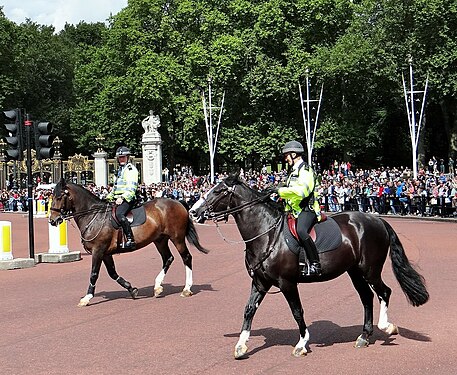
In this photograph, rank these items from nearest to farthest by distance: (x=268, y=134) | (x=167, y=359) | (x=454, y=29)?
1. (x=167, y=359)
2. (x=454, y=29)
3. (x=268, y=134)

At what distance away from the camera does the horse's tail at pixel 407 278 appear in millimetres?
8461

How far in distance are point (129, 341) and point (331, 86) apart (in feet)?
141

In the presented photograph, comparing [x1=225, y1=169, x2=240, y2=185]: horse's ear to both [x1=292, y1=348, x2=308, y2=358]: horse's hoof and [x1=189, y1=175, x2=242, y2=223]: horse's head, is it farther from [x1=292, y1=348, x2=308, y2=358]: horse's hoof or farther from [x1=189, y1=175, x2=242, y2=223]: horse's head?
[x1=292, y1=348, x2=308, y2=358]: horse's hoof

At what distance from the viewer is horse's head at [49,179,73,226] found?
11992mm

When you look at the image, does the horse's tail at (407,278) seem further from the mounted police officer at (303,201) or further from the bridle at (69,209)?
the bridle at (69,209)

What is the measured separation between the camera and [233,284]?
509 inches

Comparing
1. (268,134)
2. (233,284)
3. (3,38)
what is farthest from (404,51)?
(233,284)

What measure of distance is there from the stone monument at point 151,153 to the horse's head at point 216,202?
36.5 metres

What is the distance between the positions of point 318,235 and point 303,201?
1.39 feet

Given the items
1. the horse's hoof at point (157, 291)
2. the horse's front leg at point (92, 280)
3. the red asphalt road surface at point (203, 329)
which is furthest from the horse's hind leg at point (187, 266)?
the horse's front leg at point (92, 280)

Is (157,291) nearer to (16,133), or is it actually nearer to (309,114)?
(16,133)

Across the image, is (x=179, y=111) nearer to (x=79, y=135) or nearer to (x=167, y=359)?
(x=79, y=135)

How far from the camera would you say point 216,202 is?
836 cm

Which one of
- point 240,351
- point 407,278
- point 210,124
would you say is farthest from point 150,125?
point 240,351
